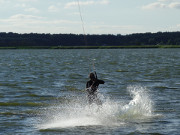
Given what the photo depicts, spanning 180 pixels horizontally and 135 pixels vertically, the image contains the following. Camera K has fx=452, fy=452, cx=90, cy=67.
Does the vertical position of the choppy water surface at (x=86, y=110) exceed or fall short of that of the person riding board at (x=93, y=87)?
it falls short

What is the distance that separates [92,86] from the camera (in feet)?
62.0

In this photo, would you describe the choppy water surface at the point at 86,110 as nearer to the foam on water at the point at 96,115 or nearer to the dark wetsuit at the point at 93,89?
the foam on water at the point at 96,115

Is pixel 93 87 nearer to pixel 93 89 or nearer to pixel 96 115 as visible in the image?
pixel 93 89

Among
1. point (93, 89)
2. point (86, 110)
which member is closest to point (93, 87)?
point (93, 89)

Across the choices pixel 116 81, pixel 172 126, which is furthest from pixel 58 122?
pixel 116 81

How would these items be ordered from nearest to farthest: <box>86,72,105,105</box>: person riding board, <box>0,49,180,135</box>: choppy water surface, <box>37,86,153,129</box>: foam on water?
1. <box>0,49,180,135</box>: choppy water surface
2. <box>37,86,153,129</box>: foam on water
3. <box>86,72,105,105</box>: person riding board

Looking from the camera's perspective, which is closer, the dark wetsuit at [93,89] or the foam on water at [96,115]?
the foam on water at [96,115]

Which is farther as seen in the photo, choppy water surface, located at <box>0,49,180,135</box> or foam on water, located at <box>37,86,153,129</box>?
foam on water, located at <box>37,86,153,129</box>

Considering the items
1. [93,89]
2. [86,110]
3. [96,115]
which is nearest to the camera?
[93,89]

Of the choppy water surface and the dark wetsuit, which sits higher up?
the dark wetsuit

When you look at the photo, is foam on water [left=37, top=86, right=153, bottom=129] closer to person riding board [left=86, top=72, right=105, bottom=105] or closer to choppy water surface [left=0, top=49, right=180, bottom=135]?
choppy water surface [left=0, top=49, right=180, bottom=135]

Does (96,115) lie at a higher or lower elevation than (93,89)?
lower

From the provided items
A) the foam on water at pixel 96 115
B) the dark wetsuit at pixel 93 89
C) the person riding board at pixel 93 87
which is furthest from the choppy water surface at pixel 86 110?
the person riding board at pixel 93 87

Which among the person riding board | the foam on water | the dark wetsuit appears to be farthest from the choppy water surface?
the person riding board
